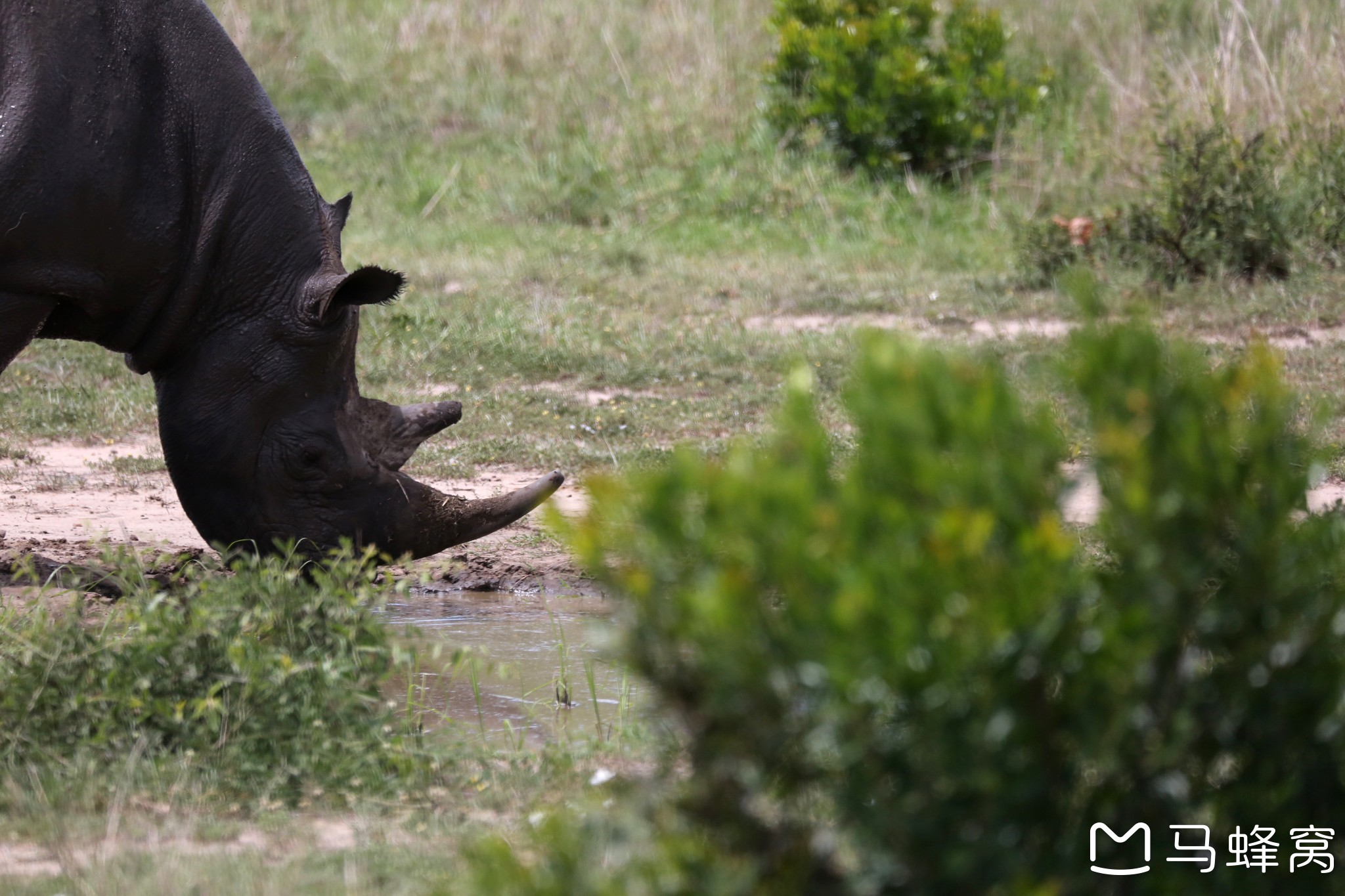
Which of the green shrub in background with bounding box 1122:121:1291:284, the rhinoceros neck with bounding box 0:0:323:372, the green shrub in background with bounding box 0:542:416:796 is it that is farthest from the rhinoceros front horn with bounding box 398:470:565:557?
A: the green shrub in background with bounding box 1122:121:1291:284

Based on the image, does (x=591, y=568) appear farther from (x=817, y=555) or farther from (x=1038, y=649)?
(x=1038, y=649)

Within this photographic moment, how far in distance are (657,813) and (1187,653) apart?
808mm

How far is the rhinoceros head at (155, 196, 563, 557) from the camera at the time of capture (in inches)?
193

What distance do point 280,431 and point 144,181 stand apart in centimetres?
88

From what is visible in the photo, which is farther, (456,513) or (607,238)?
(607,238)

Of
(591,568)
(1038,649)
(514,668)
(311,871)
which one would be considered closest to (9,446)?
(514,668)

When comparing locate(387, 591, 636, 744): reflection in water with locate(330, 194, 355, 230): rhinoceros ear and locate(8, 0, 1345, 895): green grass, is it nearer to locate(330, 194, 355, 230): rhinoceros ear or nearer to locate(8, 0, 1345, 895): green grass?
locate(8, 0, 1345, 895): green grass

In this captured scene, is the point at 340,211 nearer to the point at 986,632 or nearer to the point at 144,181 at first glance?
the point at 144,181

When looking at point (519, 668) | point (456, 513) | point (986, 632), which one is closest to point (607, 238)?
point (456, 513)

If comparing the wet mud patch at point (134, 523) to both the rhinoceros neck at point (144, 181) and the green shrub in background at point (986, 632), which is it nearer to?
the rhinoceros neck at point (144, 181)

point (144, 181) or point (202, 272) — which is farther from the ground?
point (144, 181)

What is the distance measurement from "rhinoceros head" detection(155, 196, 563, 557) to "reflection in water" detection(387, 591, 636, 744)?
46cm

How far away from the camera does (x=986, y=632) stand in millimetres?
2074

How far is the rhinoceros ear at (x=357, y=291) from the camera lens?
4.74 metres
